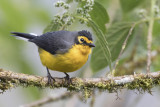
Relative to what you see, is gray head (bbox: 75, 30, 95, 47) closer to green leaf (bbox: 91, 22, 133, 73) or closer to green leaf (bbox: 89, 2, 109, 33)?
green leaf (bbox: 91, 22, 133, 73)

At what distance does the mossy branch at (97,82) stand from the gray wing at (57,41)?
859mm

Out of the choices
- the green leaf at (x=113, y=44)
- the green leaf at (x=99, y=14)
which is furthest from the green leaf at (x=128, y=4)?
the green leaf at (x=99, y=14)

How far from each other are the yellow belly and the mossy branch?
539 mm

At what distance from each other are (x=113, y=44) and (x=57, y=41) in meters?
0.83

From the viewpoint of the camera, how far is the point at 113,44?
12.9ft

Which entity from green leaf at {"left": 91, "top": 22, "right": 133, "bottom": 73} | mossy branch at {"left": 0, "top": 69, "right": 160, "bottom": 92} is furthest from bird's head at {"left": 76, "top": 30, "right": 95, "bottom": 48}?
mossy branch at {"left": 0, "top": 69, "right": 160, "bottom": 92}

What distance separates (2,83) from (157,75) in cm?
170

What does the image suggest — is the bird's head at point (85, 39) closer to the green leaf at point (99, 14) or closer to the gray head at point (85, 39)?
the gray head at point (85, 39)

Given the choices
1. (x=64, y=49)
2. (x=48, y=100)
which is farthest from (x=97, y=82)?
(x=48, y=100)

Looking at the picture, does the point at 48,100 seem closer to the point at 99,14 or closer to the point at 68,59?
the point at 68,59

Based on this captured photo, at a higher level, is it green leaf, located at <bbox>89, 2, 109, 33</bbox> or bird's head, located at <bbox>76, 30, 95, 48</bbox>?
green leaf, located at <bbox>89, 2, 109, 33</bbox>

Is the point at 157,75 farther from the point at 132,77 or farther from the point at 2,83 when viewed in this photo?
the point at 2,83

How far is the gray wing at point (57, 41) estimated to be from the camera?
163 inches

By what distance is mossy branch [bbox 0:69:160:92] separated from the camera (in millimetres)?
3129
